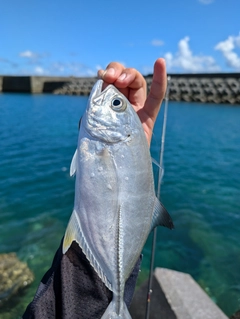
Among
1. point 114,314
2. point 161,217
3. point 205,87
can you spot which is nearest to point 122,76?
point 161,217

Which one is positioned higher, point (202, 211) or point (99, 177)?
point (99, 177)

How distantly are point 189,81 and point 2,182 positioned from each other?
47.8 m

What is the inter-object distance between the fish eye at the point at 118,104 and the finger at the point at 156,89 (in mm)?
530

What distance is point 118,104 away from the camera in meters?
2.34

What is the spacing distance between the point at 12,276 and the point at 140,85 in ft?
19.1

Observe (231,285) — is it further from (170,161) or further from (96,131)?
(170,161)

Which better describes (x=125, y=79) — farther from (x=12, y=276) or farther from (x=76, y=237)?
(x=12, y=276)

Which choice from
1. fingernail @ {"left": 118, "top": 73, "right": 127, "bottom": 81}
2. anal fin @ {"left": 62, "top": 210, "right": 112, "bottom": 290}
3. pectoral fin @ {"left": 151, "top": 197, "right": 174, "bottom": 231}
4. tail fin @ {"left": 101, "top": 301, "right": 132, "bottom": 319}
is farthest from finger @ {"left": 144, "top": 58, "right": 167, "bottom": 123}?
tail fin @ {"left": 101, "top": 301, "right": 132, "bottom": 319}

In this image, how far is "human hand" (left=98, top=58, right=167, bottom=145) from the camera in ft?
8.59

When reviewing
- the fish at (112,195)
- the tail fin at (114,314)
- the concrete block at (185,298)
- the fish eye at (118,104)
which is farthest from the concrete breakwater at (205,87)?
the tail fin at (114,314)

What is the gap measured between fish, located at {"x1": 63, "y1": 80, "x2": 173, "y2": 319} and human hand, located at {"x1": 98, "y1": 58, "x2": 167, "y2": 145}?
37 cm

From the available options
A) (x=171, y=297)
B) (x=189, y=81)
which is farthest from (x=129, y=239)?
(x=189, y=81)

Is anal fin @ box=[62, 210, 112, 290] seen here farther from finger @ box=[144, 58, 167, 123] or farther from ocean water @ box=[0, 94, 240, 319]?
finger @ box=[144, 58, 167, 123]

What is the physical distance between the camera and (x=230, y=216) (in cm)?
1070
